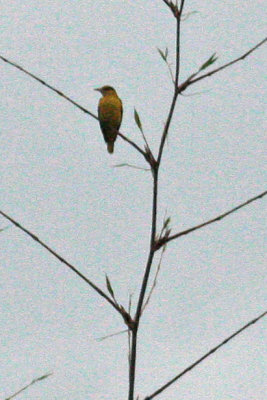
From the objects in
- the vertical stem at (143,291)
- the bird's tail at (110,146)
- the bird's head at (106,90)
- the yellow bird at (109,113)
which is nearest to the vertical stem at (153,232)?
the vertical stem at (143,291)

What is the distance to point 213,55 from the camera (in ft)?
9.46

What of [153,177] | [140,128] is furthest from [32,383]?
[140,128]

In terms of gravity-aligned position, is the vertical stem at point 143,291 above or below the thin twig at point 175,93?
below

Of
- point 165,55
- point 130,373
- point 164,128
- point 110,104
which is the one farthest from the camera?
point 110,104

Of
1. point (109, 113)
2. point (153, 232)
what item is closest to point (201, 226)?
point (153, 232)

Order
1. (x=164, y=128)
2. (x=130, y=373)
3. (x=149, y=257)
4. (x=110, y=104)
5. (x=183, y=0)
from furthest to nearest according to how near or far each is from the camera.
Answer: (x=110, y=104) < (x=183, y=0) < (x=164, y=128) < (x=149, y=257) < (x=130, y=373)

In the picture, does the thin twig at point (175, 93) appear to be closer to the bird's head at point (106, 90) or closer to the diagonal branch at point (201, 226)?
the diagonal branch at point (201, 226)

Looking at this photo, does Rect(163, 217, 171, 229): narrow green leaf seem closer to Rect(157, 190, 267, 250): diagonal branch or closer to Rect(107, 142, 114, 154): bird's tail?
Rect(157, 190, 267, 250): diagonal branch

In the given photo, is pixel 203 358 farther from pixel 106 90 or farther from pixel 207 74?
pixel 106 90

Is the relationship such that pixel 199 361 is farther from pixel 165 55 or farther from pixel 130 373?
pixel 165 55

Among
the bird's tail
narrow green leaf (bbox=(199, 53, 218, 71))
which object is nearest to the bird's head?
the bird's tail

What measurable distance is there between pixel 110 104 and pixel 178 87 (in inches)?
336

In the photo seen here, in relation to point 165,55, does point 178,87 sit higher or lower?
lower

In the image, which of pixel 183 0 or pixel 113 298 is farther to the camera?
pixel 183 0
